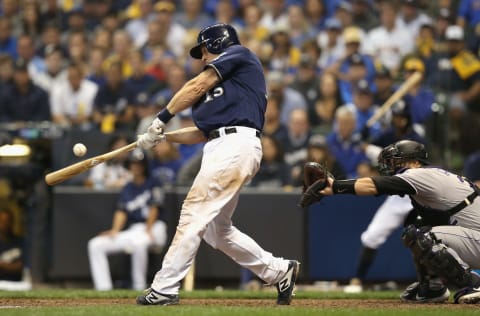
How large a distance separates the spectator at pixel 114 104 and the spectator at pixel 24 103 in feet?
2.41

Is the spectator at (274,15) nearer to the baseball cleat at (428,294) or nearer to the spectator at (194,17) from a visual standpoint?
the spectator at (194,17)

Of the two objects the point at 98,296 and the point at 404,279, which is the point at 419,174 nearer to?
the point at 98,296

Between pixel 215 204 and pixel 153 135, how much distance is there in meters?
0.73

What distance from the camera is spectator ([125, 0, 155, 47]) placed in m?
15.4

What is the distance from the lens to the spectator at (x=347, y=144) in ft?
38.4

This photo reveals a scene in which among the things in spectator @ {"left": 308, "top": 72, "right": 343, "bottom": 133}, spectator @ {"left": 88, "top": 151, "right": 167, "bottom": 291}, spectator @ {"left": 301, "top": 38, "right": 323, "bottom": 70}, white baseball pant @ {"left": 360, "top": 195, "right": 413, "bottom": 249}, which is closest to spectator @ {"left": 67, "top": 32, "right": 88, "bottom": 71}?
spectator @ {"left": 301, "top": 38, "right": 323, "bottom": 70}

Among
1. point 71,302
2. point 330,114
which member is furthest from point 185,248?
point 330,114

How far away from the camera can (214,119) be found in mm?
7219

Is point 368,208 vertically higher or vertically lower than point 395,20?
lower

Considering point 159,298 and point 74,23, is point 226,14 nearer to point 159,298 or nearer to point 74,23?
point 74,23

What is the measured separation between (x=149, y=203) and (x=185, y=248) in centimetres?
465

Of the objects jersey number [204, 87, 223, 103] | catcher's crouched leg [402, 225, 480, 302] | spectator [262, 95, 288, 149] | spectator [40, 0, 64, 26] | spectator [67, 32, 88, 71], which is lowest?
catcher's crouched leg [402, 225, 480, 302]

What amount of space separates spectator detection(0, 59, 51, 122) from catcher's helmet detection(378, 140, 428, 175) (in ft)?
23.2

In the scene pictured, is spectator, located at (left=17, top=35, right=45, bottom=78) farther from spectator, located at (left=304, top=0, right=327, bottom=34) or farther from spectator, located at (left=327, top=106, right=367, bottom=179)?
spectator, located at (left=327, top=106, right=367, bottom=179)
